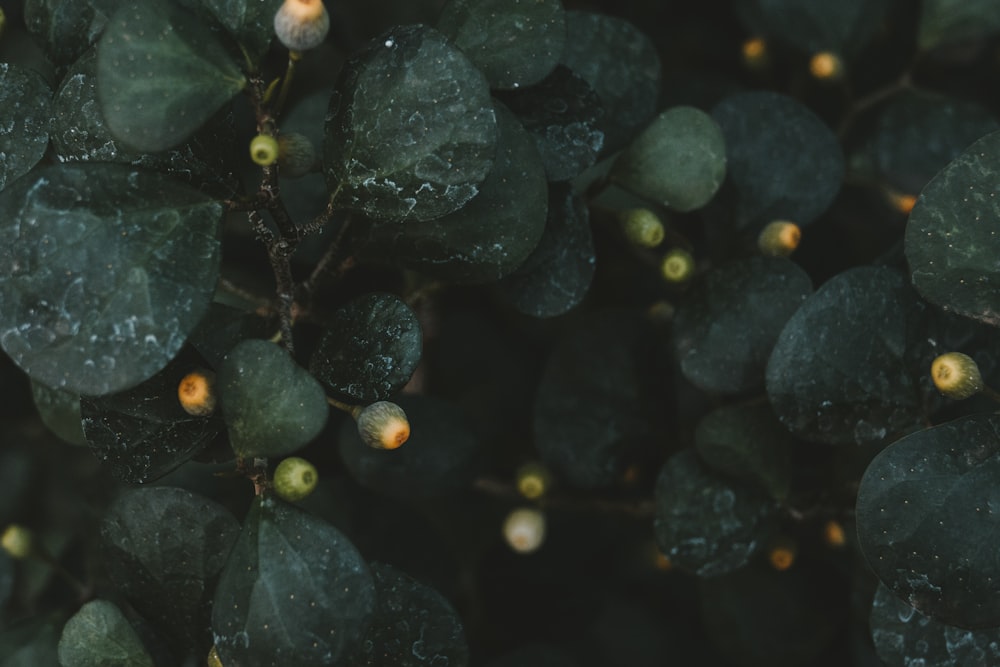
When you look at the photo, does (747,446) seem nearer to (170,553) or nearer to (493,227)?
(493,227)

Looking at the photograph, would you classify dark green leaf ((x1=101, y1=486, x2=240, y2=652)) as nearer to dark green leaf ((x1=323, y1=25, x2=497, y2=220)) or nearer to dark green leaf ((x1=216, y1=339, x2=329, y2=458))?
dark green leaf ((x1=216, y1=339, x2=329, y2=458))

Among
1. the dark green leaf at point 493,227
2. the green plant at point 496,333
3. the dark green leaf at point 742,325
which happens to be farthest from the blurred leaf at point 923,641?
the dark green leaf at point 493,227

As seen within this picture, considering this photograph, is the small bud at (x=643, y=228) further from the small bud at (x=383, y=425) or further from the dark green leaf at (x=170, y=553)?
the dark green leaf at (x=170, y=553)

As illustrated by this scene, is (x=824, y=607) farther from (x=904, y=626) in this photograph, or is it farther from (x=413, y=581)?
(x=413, y=581)

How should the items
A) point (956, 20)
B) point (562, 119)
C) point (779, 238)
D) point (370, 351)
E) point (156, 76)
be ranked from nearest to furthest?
point (156, 76)
point (370, 351)
point (562, 119)
point (779, 238)
point (956, 20)

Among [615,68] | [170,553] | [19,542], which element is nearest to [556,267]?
[615,68]

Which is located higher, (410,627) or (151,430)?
(151,430)

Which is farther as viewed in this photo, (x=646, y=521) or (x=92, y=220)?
(x=646, y=521)

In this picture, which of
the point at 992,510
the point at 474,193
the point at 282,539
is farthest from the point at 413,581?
the point at 992,510
